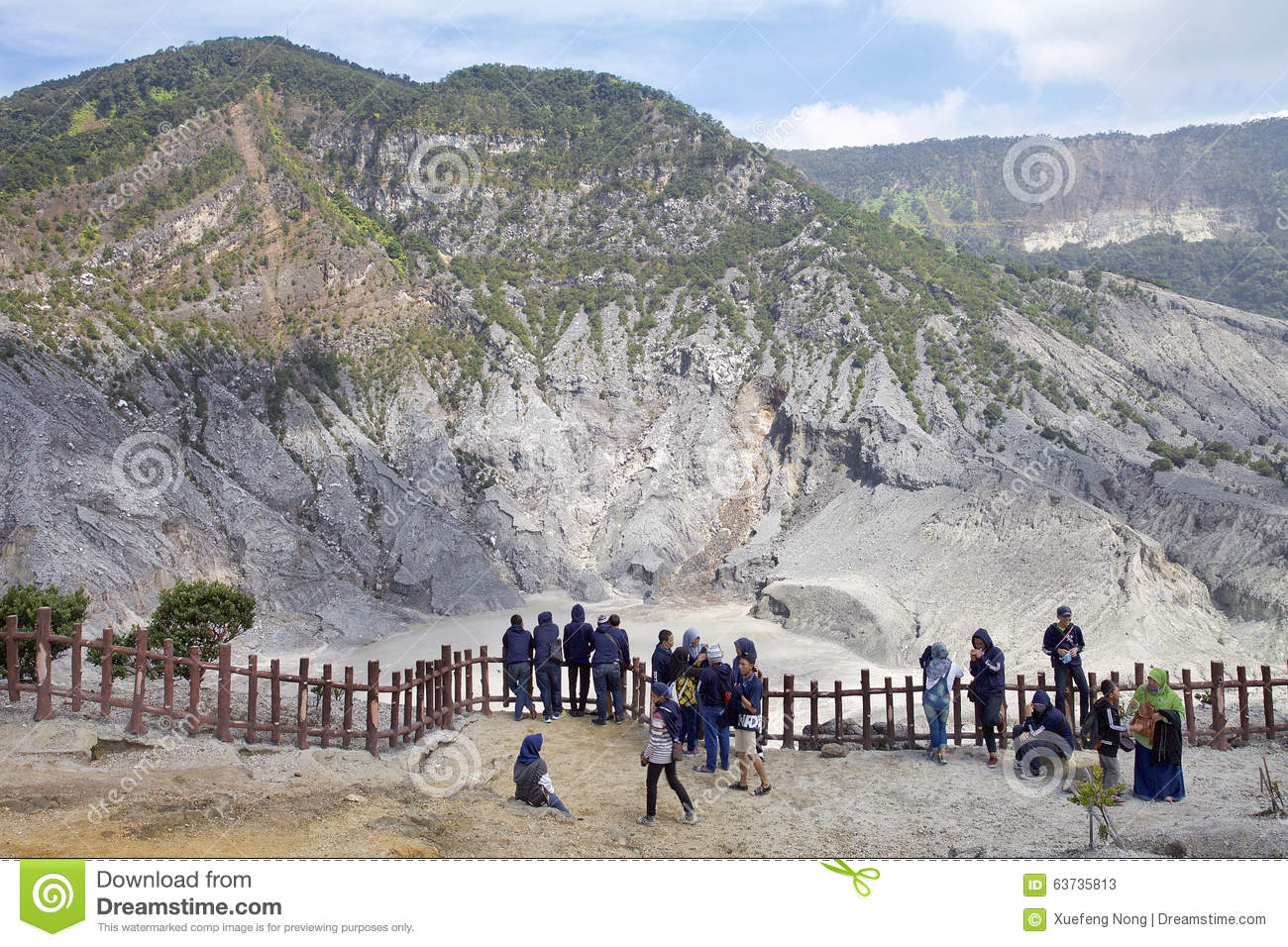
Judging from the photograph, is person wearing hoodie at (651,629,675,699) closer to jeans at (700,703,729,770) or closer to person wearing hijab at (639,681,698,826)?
jeans at (700,703,729,770)

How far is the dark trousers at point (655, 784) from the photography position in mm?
10828

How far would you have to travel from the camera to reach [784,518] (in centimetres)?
4600

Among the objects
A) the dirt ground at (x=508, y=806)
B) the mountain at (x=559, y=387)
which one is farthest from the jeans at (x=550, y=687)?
the mountain at (x=559, y=387)

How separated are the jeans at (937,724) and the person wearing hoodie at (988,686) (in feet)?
1.60

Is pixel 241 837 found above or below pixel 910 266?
below

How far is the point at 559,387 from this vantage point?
173 ft

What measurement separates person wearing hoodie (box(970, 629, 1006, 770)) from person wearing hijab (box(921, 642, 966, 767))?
36 centimetres

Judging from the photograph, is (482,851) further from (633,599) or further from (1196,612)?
(633,599)

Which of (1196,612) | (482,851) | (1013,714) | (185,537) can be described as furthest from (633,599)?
(482,851)

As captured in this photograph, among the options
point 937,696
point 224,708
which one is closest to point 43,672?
point 224,708

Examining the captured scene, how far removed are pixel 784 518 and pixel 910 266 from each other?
21.2 meters

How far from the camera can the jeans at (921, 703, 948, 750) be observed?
45.0ft

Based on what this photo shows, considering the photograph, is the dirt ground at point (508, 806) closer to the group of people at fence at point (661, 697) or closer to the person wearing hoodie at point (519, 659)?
the group of people at fence at point (661, 697)

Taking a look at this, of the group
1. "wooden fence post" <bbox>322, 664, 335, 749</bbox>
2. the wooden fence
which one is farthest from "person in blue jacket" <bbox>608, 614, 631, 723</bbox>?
"wooden fence post" <bbox>322, 664, 335, 749</bbox>
